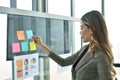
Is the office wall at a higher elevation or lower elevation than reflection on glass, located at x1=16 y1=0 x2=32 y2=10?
lower

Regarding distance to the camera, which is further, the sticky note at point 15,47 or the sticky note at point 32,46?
the sticky note at point 32,46

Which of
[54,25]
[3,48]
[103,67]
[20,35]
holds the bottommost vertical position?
[103,67]

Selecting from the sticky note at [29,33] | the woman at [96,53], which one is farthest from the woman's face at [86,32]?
the sticky note at [29,33]

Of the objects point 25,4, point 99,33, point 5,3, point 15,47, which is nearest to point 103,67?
point 99,33

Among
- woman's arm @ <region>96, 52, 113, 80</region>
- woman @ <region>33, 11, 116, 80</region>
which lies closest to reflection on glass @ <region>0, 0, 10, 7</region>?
woman @ <region>33, 11, 116, 80</region>

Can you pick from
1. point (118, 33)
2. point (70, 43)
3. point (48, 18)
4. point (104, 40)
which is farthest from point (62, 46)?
point (118, 33)

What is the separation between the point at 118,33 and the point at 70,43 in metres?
1.84

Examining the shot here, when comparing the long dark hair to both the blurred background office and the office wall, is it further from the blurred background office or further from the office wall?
the office wall

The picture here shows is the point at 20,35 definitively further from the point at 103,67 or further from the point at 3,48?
the point at 103,67

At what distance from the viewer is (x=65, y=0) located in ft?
10.5

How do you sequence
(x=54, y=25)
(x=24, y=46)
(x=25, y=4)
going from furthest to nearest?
(x=54, y=25) → (x=25, y=4) → (x=24, y=46)

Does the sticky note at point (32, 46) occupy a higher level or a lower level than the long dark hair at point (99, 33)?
lower

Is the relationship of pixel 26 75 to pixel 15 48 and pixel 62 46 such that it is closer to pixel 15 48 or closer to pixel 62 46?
pixel 15 48

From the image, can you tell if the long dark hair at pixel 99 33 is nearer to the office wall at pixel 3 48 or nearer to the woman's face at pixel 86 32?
the woman's face at pixel 86 32
